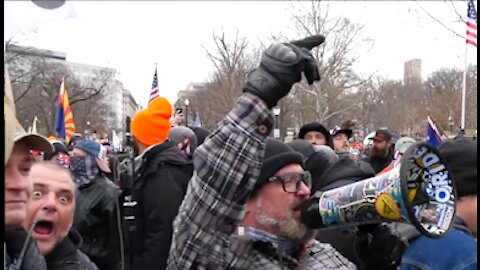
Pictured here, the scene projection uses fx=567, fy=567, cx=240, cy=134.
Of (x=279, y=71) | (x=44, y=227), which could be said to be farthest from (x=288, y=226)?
(x=44, y=227)

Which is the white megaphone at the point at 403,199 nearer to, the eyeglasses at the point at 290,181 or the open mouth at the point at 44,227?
the eyeglasses at the point at 290,181

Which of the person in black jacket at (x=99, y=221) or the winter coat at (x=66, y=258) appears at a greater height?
the winter coat at (x=66, y=258)

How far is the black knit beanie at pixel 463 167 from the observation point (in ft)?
8.39

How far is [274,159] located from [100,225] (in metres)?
2.43

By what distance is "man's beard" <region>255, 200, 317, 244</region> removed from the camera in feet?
7.57

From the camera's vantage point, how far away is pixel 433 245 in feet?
7.86

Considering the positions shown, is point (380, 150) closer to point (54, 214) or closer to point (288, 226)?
point (288, 226)

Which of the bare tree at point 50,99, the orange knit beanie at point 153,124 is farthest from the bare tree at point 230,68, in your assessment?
the orange knit beanie at point 153,124

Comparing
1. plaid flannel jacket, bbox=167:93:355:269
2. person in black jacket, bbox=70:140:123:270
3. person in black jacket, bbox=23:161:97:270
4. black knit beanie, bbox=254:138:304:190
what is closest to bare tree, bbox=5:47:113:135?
person in black jacket, bbox=70:140:123:270

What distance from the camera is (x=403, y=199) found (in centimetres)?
179

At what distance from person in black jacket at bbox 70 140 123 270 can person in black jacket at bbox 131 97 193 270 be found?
0.56 feet

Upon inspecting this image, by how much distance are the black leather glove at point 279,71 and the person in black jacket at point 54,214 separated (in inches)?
42.3

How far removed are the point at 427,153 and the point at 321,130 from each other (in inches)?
167

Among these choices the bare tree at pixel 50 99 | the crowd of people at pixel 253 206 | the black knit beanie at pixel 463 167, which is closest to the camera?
the crowd of people at pixel 253 206
